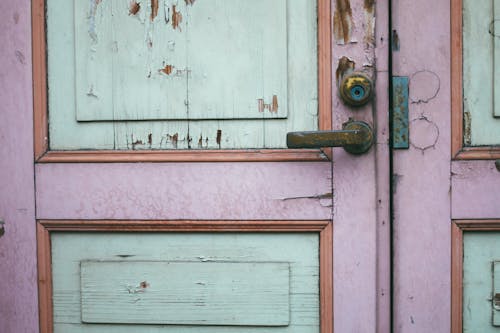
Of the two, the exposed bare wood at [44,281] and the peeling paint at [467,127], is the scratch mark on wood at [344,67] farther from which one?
the exposed bare wood at [44,281]

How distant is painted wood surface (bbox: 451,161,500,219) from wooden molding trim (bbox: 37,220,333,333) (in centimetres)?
26

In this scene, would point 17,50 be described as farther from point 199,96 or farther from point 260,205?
point 260,205

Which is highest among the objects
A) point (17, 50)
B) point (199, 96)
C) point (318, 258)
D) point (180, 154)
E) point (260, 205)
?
point (17, 50)

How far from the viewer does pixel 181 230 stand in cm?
107

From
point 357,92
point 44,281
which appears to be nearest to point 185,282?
point 44,281

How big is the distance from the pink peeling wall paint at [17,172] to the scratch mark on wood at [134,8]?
22cm

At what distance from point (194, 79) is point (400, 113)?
1.38 feet

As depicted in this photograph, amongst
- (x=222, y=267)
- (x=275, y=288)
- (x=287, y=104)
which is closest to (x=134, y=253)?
(x=222, y=267)

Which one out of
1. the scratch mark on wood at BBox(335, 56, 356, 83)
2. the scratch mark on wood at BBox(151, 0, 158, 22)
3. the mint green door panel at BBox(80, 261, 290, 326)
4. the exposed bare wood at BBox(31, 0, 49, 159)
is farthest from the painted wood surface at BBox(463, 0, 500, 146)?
the exposed bare wood at BBox(31, 0, 49, 159)

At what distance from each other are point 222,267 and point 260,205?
0.15 m

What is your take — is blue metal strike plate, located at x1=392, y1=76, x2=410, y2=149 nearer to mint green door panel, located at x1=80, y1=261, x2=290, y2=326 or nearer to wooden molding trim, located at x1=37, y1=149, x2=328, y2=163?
wooden molding trim, located at x1=37, y1=149, x2=328, y2=163

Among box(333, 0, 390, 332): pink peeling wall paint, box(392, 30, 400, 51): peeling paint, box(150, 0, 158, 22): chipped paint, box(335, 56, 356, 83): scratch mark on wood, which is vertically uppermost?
box(150, 0, 158, 22): chipped paint

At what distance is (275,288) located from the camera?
1.07 meters

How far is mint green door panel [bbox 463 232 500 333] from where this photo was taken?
1036 mm
